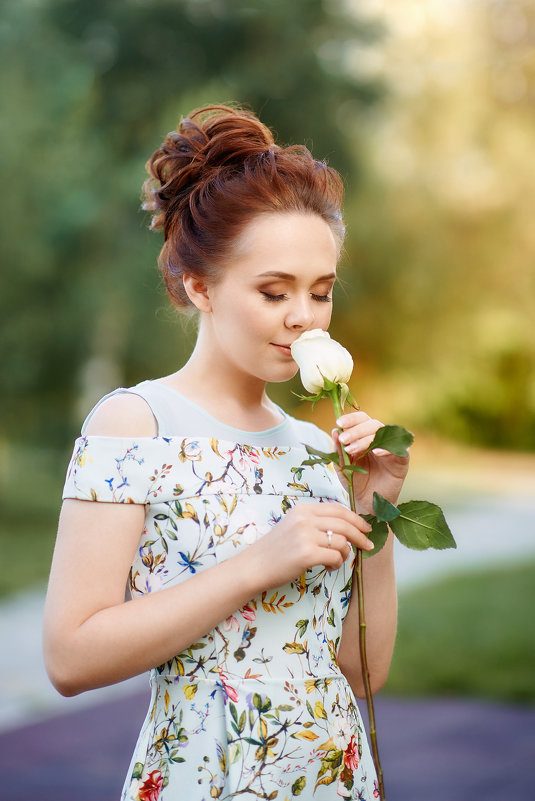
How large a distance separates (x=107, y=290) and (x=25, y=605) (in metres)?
4.87

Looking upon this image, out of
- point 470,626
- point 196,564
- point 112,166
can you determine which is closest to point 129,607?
point 196,564

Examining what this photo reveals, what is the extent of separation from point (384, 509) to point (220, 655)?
1.26 ft

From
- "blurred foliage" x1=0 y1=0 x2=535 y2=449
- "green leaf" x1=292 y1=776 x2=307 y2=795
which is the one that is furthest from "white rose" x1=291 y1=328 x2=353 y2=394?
"blurred foliage" x1=0 y1=0 x2=535 y2=449

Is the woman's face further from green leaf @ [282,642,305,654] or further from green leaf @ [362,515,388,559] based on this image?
green leaf @ [282,642,305,654]

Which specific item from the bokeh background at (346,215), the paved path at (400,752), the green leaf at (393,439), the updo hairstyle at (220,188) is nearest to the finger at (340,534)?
the green leaf at (393,439)

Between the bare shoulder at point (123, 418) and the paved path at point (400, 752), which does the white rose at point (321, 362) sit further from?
the paved path at point (400, 752)

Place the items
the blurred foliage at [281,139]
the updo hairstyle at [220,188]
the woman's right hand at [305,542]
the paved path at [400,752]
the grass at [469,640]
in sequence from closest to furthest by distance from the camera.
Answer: the woman's right hand at [305,542] < the updo hairstyle at [220,188] < the paved path at [400,752] < the grass at [469,640] < the blurred foliage at [281,139]

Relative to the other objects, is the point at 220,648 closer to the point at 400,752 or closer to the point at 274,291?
the point at 274,291

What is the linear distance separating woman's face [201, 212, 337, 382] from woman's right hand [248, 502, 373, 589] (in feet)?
0.93

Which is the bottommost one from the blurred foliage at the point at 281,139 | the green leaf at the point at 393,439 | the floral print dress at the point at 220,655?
the floral print dress at the point at 220,655

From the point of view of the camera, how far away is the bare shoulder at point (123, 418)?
1.65 meters

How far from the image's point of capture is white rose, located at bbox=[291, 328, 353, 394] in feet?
4.94

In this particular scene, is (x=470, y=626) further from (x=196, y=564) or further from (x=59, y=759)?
(x=196, y=564)

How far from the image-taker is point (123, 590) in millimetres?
1568
